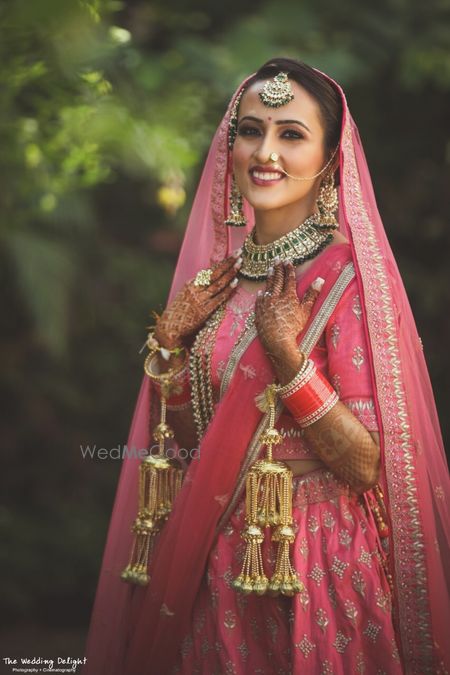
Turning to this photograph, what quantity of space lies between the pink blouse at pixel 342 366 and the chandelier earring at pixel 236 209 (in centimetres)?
41

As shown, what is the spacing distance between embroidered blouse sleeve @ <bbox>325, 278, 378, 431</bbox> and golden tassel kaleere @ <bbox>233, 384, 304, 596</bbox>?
215 millimetres

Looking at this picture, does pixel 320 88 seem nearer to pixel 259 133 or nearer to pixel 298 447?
pixel 259 133

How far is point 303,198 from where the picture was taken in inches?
104

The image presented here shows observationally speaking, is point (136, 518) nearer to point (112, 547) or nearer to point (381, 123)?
point (112, 547)

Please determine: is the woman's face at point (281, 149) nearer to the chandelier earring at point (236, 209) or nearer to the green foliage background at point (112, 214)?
the chandelier earring at point (236, 209)

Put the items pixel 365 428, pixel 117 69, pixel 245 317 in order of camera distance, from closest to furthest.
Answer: pixel 365 428, pixel 245 317, pixel 117 69

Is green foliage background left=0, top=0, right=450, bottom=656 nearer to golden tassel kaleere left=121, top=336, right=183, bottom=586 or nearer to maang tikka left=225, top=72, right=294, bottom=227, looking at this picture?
maang tikka left=225, top=72, right=294, bottom=227

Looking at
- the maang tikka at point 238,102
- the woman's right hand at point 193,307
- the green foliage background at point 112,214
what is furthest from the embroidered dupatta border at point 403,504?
the green foliage background at point 112,214

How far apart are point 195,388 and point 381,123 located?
396 centimetres

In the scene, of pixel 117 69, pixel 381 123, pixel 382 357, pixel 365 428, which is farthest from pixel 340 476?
pixel 381 123

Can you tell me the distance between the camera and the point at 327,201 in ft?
8.61

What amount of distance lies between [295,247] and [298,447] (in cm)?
57

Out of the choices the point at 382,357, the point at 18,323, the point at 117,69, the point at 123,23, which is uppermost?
the point at 123,23

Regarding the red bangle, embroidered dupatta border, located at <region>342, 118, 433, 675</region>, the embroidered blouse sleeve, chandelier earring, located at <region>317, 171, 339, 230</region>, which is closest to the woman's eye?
chandelier earring, located at <region>317, 171, 339, 230</region>
